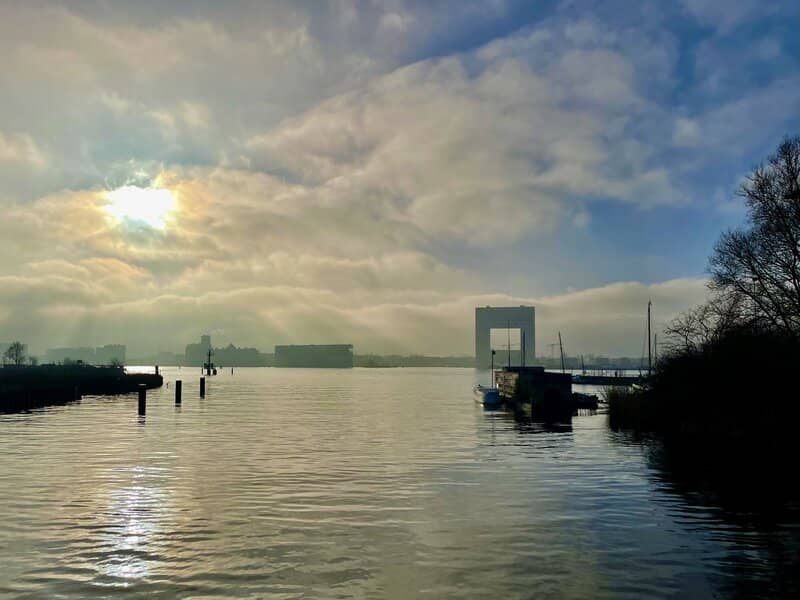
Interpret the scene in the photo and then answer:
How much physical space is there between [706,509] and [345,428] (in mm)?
32448

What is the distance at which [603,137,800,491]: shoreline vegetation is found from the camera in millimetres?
37312

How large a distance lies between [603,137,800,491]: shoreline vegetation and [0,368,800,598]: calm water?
19.7ft

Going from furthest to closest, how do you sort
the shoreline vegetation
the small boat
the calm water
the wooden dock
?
the small boat, the wooden dock, the shoreline vegetation, the calm water

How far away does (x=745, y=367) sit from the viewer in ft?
129

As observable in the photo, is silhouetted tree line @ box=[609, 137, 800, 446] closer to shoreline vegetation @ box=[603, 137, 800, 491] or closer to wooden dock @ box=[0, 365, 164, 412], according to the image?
shoreline vegetation @ box=[603, 137, 800, 491]

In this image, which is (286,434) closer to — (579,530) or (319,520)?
(319,520)

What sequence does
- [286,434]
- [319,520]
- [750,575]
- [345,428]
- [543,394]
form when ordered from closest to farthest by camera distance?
[750,575], [319,520], [286,434], [345,428], [543,394]

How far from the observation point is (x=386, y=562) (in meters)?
15.8

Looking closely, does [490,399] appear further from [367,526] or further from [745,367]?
[367,526]

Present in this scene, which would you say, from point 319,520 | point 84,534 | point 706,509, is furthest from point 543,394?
point 84,534

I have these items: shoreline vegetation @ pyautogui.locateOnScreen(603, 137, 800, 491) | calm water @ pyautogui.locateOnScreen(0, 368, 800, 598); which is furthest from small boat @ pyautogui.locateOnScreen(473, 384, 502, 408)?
calm water @ pyautogui.locateOnScreen(0, 368, 800, 598)

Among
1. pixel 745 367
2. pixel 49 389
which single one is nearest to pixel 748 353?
pixel 745 367

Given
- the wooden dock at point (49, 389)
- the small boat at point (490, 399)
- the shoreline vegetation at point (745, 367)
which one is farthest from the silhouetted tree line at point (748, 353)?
the wooden dock at point (49, 389)

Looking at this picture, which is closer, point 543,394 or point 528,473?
point 528,473
